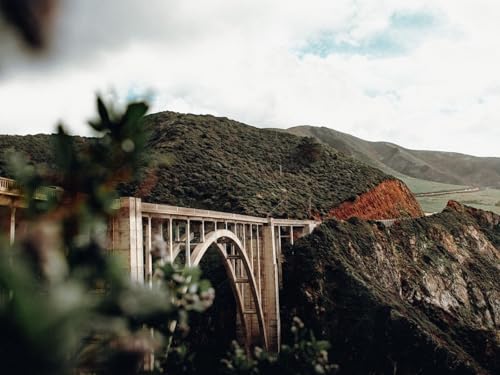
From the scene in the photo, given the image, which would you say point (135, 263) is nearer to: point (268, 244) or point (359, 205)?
point (268, 244)

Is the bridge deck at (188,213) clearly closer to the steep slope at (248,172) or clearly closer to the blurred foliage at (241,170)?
the blurred foliage at (241,170)

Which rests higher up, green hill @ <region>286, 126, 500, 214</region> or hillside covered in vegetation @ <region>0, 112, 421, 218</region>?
green hill @ <region>286, 126, 500, 214</region>

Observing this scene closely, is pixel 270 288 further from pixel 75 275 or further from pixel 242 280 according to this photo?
pixel 75 275

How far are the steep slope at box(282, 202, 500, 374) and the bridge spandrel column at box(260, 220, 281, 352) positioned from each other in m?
1.41

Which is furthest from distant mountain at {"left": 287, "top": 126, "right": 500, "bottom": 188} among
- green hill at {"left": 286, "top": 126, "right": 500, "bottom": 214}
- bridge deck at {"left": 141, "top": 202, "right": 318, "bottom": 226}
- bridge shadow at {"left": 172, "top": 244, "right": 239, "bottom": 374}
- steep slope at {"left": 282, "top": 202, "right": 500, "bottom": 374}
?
bridge deck at {"left": 141, "top": 202, "right": 318, "bottom": 226}

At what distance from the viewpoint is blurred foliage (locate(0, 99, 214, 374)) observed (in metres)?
2.05

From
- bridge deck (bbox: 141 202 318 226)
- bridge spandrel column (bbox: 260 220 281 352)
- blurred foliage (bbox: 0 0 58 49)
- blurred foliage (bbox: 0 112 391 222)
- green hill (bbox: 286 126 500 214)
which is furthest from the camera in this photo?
green hill (bbox: 286 126 500 214)

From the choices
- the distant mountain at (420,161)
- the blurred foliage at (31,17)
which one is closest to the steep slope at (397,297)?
the blurred foliage at (31,17)

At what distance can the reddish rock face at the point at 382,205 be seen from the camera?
52322 millimetres

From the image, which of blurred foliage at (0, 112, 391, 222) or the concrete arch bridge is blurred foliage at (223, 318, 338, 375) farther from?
blurred foliage at (0, 112, 391, 222)

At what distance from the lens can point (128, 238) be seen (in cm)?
1184

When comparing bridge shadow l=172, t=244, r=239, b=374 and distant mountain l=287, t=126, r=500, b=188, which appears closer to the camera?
bridge shadow l=172, t=244, r=239, b=374

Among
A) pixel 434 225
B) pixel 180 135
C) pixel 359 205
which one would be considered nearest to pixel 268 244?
pixel 434 225

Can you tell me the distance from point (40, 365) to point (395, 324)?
26937mm
